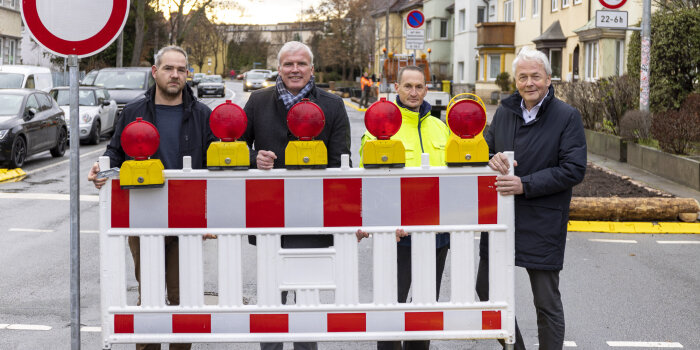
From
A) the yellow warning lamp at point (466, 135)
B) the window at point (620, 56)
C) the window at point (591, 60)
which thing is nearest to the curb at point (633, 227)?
the yellow warning lamp at point (466, 135)

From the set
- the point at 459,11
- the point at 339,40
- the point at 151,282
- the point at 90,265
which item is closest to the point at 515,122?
the point at 151,282

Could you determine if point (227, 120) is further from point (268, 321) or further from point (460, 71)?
point (460, 71)

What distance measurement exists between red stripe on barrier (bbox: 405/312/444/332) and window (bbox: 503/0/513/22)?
1838 inches

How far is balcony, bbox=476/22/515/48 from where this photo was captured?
47656mm

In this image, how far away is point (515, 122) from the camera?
468cm

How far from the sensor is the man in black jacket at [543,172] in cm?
446

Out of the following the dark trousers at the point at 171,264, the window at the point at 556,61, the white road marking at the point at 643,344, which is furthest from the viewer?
the window at the point at 556,61

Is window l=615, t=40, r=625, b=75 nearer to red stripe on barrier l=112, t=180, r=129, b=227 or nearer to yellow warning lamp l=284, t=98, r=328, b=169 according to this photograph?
yellow warning lamp l=284, t=98, r=328, b=169

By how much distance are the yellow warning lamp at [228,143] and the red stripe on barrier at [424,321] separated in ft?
3.26

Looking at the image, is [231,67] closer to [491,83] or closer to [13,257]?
[491,83]

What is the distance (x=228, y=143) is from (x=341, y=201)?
55 cm

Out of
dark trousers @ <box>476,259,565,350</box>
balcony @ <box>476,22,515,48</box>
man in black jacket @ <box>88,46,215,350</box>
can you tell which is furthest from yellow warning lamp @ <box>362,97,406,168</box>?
balcony @ <box>476,22,515,48</box>

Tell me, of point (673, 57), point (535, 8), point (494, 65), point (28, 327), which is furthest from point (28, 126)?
point (494, 65)

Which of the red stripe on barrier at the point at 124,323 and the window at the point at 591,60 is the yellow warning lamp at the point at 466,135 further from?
the window at the point at 591,60
